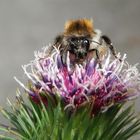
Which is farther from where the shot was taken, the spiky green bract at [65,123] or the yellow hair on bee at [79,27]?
the yellow hair on bee at [79,27]

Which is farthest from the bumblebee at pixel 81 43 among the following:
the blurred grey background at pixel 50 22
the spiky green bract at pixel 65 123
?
the blurred grey background at pixel 50 22

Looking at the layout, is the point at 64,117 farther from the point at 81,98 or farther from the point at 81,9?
the point at 81,9

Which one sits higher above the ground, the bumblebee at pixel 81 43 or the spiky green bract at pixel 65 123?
the bumblebee at pixel 81 43

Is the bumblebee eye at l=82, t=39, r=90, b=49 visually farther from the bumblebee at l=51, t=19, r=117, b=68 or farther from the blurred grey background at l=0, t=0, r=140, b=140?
the blurred grey background at l=0, t=0, r=140, b=140

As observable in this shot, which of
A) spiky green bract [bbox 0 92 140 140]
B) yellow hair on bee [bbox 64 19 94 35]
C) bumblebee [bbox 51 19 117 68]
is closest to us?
spiky green bract [bbox 0 92 140 140]

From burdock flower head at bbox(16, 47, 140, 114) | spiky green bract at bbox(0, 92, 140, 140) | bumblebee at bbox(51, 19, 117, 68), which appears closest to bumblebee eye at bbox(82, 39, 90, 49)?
bumblebee at bbox(51, 19, 117, 68)

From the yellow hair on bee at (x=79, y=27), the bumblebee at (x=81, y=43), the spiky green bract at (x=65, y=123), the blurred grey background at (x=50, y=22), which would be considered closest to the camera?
the spiky green bract at (x=65, y=123)

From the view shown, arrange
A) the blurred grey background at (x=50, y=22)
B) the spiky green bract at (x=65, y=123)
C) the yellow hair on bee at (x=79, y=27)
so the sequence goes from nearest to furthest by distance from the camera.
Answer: the spiky green bract at (x=65, y=123) → the yellow hair on bee at (x=79, y=27) → the blurred grey background at (x=50, y=22)

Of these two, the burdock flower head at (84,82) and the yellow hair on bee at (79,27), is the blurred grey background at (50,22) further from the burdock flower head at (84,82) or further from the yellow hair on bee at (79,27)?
the burdock flower head at (84,82)
